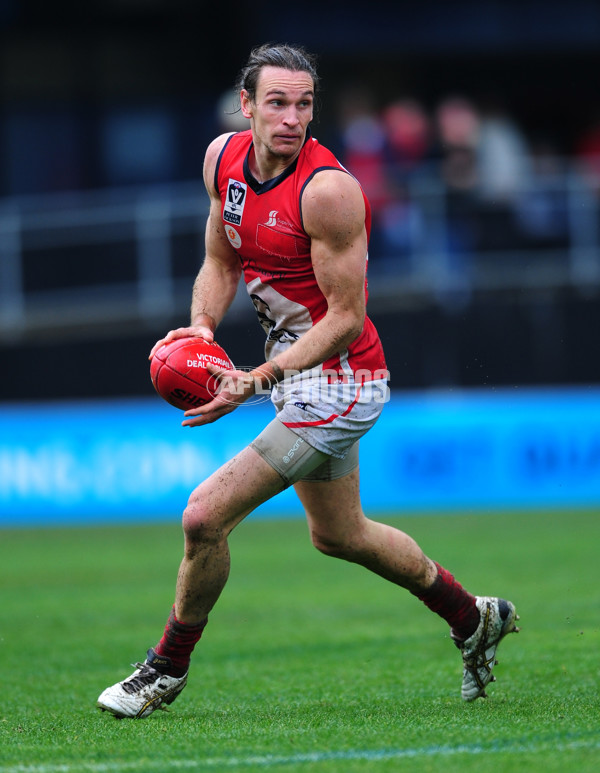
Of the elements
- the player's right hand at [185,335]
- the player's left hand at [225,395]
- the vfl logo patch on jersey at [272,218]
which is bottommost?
the player's left hand at [225,395]

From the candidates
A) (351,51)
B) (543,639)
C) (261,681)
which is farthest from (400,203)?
(261,681)

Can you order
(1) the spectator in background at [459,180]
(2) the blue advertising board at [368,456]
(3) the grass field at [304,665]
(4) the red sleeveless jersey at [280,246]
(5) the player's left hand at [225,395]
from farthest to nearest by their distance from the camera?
(1) the spectator in background at [459,180]
(2) the blue advertising board at [368,456]
(4) the red sleeveless jersey at [280,246]
(5) the player's left hand at [225,395]
(3) the grass field at [304,665]

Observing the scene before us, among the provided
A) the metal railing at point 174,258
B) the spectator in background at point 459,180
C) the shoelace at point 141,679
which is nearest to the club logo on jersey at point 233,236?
the shoelace at point 141,679

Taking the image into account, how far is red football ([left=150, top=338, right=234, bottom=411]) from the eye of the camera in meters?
5.02

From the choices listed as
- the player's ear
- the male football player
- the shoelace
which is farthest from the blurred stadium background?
the shoelace

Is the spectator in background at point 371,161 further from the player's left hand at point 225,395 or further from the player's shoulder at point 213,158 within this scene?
the player's left hand at point 225,395

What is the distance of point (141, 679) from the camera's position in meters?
5.20

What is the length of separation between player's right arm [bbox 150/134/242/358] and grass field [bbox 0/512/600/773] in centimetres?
164

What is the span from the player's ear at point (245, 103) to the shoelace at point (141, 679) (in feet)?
7.45

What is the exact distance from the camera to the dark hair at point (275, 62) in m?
5.19

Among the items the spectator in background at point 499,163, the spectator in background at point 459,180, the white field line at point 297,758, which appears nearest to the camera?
the white field line at point 297,758

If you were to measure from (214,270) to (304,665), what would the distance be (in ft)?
6.72

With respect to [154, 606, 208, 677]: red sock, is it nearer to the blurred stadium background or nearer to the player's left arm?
the player's left arm

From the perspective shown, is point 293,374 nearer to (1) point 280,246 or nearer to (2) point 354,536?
(1) point 280,246
